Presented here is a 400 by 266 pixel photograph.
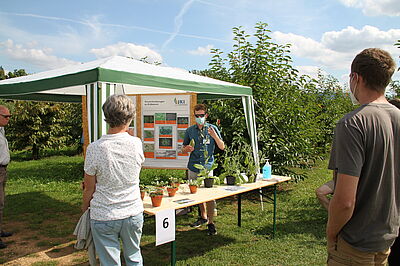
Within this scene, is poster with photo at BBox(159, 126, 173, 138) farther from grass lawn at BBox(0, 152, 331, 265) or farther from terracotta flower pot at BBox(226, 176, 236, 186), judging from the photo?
terracotta flower pot at BBox(226, 176, 236, 186)

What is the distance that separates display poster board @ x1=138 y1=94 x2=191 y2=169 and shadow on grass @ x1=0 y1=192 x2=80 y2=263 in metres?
1.64

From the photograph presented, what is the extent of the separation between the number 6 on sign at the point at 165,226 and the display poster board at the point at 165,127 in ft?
9.09

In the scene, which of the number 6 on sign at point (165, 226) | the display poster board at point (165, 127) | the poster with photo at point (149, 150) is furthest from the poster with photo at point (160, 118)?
the number 6 on sign at point (165, 226)

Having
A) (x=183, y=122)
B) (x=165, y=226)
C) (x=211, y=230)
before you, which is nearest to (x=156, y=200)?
(x=165, y=226)

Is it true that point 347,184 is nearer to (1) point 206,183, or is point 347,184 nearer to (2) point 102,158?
(2) point 102,158

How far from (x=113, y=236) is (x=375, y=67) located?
5.71ft

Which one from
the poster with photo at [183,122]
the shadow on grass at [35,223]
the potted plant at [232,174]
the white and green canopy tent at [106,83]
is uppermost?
the white and green canopy tent at [106,83]

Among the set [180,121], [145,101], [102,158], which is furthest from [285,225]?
[102,158]

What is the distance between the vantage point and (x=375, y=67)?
4.61 feet

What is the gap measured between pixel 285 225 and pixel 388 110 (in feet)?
11.5

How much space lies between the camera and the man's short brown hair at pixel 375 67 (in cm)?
140

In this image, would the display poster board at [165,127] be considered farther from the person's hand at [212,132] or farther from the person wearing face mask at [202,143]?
the person's hand at [212,132]

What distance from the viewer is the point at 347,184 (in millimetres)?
1370

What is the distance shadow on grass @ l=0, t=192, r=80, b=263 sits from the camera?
389 cm
